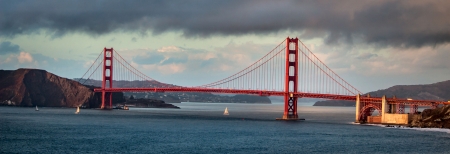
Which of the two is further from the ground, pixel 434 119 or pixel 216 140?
pixel 434 119

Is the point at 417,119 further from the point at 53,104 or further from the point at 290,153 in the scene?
the point at 53,104

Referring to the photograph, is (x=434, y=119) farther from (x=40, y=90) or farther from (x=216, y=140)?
(x=40, y=90)

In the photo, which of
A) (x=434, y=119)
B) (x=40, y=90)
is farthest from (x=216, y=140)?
(x=40, y=90)

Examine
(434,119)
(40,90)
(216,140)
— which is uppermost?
(40,90)

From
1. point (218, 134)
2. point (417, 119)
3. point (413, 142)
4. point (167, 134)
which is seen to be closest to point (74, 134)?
point (167, 134)

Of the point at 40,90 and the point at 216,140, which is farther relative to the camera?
the point at 40,90

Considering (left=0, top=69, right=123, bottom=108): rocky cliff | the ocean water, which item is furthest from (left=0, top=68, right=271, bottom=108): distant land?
the ocean water

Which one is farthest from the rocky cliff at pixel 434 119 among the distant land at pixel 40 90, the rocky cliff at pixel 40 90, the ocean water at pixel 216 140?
the rocky cliff at pixel 40 90
